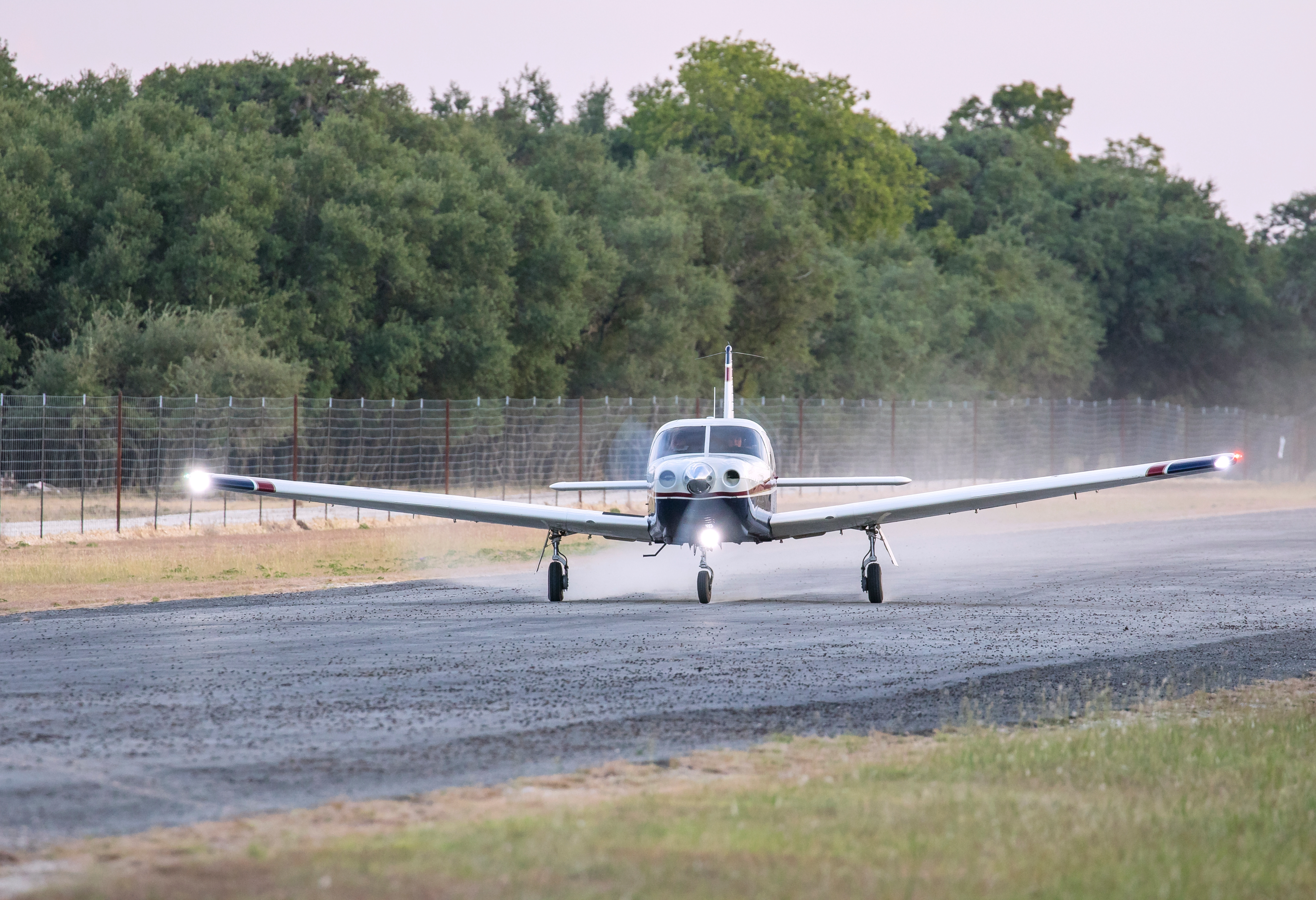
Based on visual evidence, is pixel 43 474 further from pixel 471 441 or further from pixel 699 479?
pixel 699 479

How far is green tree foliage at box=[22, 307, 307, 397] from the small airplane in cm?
2213

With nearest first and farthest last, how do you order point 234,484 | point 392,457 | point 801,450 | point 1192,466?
point 1192,466 → point 234,484 → point 392,457 → point 801,450

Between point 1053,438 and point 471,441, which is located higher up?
point 1053,438

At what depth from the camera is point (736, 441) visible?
20.9 m

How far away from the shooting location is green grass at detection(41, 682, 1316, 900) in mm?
6547

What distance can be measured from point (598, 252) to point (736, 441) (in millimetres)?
39447

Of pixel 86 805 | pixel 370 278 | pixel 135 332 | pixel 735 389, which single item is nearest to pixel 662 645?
pixel 86 805

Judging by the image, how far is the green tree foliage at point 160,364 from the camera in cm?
4175

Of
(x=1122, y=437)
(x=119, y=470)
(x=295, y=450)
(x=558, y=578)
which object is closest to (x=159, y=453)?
(x=119, y=470)

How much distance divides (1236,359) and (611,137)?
37.8m

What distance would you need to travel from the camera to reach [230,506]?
38.4m

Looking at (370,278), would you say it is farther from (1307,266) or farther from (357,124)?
(1307,266)

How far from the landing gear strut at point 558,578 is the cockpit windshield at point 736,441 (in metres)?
2.29

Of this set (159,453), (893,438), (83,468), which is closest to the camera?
(83,468)
